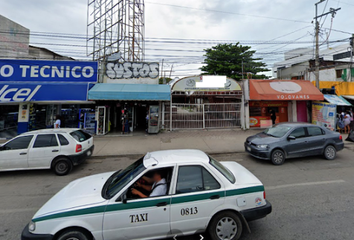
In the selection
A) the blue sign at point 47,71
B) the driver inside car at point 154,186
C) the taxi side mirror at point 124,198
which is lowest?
the taxi side mirror at point 124,198

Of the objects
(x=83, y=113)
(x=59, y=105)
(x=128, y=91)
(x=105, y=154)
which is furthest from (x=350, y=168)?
(x=59, y=105)

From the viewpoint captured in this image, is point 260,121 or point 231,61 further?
point 231,61

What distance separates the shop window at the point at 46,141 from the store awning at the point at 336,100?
17.5m

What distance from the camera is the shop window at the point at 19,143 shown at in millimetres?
5695

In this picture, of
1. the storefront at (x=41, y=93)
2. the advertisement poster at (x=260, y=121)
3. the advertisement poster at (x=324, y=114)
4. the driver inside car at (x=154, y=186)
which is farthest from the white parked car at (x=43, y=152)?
the advertisement poster at (x=324, y=114)

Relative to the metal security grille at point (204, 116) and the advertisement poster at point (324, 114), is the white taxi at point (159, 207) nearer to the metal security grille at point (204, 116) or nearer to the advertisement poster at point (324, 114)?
the metal security grille at point (204, 116)

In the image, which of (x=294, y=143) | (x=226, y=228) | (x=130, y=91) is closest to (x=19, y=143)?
(x=130, y=91)

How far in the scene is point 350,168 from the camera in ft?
19.8

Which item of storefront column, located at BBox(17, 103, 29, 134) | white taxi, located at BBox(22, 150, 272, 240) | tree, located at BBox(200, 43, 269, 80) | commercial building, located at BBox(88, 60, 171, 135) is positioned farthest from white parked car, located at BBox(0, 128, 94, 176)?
tree, located at BBox(200, 43, 269, 80)

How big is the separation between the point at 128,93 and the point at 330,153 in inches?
434

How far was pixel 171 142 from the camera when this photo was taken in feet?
34.0

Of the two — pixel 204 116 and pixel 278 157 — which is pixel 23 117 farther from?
pixel 278 157

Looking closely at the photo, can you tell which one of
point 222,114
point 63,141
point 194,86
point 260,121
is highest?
point 194,86

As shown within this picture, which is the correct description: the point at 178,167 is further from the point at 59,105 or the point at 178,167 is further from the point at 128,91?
the point at 59,105
